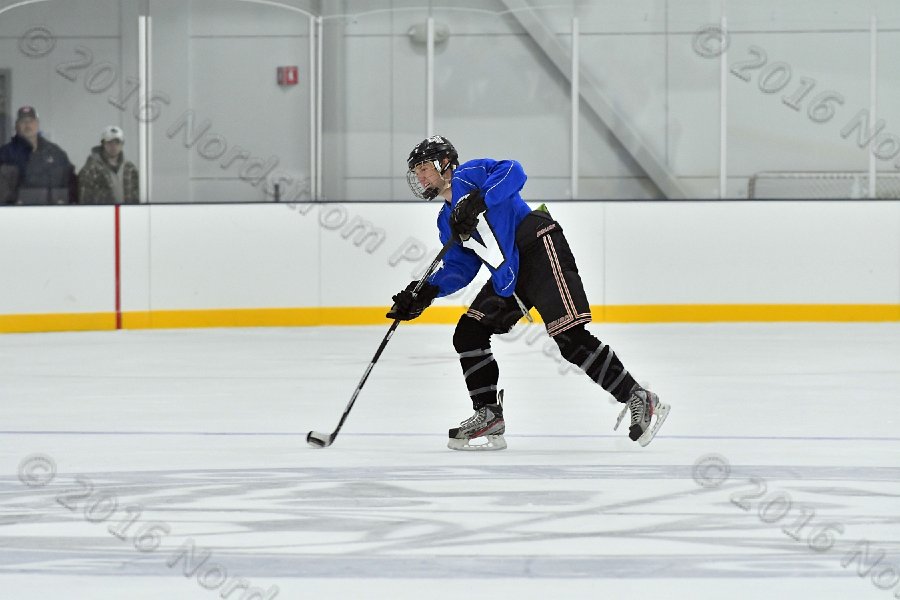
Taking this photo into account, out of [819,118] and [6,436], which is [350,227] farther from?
[6,436]

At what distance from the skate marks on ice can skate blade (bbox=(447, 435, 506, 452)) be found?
1.16ft

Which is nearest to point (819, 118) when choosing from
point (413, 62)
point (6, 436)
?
point (413, 62)

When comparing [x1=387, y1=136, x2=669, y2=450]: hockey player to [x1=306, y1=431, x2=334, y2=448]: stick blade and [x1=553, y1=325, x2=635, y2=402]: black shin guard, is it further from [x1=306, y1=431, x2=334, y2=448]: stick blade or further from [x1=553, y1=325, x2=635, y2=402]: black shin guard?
[x1=306, y1=431, x2=334, y2=448]: stick blade

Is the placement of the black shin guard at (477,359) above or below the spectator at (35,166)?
below

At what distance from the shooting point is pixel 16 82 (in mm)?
9906

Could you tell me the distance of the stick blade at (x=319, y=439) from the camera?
4.89 meters

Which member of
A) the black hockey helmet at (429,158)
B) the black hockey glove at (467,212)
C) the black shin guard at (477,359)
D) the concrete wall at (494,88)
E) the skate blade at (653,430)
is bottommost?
the skate blade at (653,430)

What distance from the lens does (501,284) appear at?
4812 millimetres

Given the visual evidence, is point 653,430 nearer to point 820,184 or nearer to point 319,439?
point 319,439

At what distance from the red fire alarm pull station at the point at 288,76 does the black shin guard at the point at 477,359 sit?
6024 millimetres

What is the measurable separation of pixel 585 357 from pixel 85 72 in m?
6.62

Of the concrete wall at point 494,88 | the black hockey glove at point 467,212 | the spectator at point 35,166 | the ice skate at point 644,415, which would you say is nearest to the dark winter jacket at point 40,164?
the spectator at point 35,166

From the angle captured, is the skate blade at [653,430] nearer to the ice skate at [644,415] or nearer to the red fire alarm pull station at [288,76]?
the ice skate at [644,415]

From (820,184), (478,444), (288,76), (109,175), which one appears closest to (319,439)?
(478,444)
